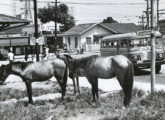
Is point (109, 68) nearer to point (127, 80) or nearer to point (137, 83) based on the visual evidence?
point (127, 80)

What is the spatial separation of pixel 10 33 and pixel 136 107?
62569mm

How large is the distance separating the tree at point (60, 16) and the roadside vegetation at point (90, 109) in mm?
91964

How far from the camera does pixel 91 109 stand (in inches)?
403

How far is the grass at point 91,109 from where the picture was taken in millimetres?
8969

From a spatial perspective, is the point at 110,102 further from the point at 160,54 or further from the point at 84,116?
the point at 160,54

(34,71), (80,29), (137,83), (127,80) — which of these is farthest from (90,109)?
(80,29)

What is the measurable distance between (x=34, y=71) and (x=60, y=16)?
9269 cm

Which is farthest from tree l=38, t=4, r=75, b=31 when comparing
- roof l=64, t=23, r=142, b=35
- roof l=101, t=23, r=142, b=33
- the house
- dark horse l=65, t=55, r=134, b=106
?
dark horse l=65, t=55, r=134, b=106

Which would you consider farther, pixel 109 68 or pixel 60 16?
pixel 60 16

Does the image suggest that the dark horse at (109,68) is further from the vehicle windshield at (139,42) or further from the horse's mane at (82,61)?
the vehicle windshield at (139,42)

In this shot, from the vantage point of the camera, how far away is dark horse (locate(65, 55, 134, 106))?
10.2m

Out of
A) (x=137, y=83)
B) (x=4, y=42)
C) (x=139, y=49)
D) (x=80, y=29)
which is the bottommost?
(x=137, y=83)

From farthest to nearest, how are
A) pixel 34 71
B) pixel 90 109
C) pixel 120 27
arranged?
pixel 120 27 < pixel 34 71 < pixel 90 109

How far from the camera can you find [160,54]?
2117 cm
